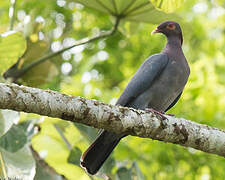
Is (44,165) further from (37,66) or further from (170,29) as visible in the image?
(170,29)

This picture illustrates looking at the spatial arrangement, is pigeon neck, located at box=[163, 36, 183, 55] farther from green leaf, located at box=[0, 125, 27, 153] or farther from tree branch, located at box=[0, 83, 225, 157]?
green leaf, located at box=[0, 125, 27, 153]

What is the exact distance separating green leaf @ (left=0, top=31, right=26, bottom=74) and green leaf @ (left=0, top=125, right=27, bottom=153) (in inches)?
21.7

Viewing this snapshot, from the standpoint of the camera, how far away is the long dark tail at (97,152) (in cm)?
294

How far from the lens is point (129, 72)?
538 cm

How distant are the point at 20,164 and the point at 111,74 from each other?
2.80 m

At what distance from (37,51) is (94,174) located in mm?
1339

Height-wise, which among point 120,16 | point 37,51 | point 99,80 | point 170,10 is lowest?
point 99,80

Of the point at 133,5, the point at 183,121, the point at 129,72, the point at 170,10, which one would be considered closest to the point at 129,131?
the point at 183,121

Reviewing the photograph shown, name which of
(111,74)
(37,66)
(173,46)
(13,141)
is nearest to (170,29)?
(173,46)

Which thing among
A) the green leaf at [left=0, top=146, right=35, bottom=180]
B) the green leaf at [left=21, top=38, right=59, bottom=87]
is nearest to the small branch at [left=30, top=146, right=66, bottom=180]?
the green leaf at [left=0, top=146, right=35, bottom=180]

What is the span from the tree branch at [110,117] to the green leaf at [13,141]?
0.91 meters

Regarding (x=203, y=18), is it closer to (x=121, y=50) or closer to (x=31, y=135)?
(x=121, y=50)

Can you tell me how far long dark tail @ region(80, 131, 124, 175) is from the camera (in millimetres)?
2943

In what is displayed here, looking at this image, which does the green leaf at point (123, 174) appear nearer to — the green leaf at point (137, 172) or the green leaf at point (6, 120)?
the green leaf at point (137, 172)
